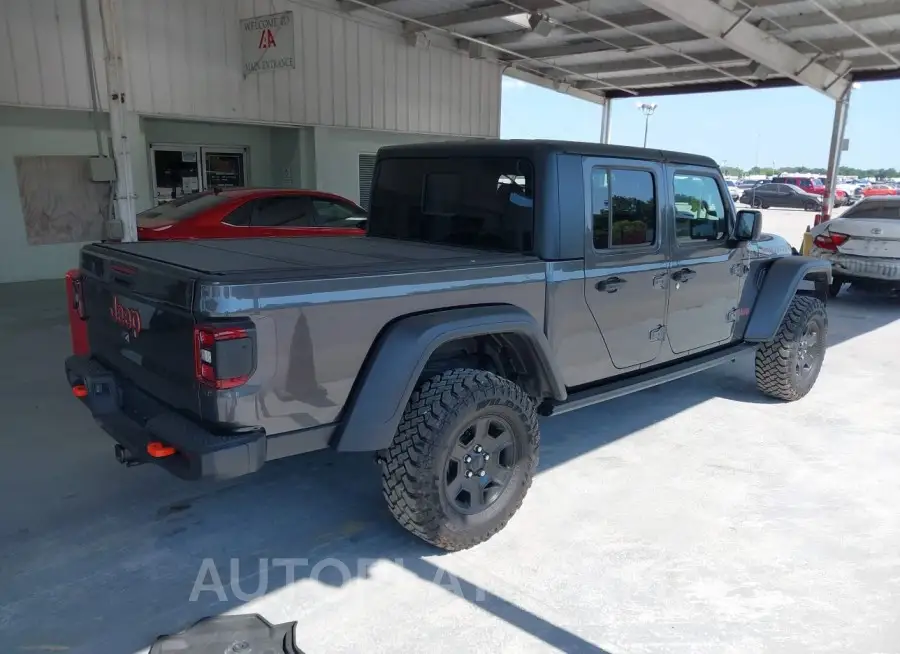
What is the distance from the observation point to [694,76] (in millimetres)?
14469

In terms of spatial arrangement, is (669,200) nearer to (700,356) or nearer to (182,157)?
(700,356)

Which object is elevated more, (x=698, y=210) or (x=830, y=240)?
(x=698, y=210)

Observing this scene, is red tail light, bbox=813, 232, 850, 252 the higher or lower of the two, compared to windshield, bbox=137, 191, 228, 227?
lower

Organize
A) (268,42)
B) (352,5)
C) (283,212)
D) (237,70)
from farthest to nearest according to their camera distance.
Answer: (352,5) → (237,70) → (268,42) → (283,212)

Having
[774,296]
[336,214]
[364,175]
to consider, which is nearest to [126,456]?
[774,296]

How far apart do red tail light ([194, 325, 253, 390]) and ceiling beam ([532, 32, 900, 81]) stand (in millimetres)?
12036

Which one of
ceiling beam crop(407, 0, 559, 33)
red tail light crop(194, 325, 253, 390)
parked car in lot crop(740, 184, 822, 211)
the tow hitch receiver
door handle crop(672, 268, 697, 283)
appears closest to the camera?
red tail light crop(194, 325, 253, 390)

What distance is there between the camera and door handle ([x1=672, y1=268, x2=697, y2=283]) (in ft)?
13.8

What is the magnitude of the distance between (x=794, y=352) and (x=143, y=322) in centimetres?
459

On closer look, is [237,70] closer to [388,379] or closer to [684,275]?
[684,275]

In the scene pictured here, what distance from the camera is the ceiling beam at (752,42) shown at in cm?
891

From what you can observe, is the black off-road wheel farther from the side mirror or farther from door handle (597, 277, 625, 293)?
the side mirror

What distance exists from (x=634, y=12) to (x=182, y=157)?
7698 millimetres

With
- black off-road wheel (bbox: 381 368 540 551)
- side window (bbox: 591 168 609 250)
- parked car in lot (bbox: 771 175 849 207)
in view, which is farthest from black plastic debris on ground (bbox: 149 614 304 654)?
parked car in lot (bbox: 771 175 849 207)
